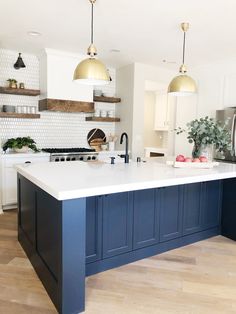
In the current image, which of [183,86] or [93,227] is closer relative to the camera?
[93,227]

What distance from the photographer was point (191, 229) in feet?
10.7

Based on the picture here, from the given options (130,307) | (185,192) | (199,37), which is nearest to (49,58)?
(199,37)

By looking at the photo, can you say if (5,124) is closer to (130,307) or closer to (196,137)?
(196,137)

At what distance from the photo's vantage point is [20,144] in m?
4.58

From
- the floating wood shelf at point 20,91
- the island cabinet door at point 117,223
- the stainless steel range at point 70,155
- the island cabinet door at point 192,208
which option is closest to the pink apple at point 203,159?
the island cabinet door at point 192,208

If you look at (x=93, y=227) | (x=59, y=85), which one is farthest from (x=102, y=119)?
(x=93, y=227)

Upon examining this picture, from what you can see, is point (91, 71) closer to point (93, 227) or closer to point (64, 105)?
point (93, 227)

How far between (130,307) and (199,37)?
3518 mm

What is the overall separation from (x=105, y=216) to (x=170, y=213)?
2.77 feet

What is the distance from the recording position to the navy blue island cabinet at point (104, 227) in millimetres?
1948

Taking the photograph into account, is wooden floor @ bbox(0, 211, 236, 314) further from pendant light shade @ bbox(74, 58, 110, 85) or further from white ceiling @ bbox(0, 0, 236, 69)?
white ceiling @ bbox(0, 0, 236, 69)

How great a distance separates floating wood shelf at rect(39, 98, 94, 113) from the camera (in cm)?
478

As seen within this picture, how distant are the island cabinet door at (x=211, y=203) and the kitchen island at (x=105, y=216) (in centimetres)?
1

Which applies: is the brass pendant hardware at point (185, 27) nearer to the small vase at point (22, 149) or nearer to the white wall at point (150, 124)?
the small vase at point (22, 149)
